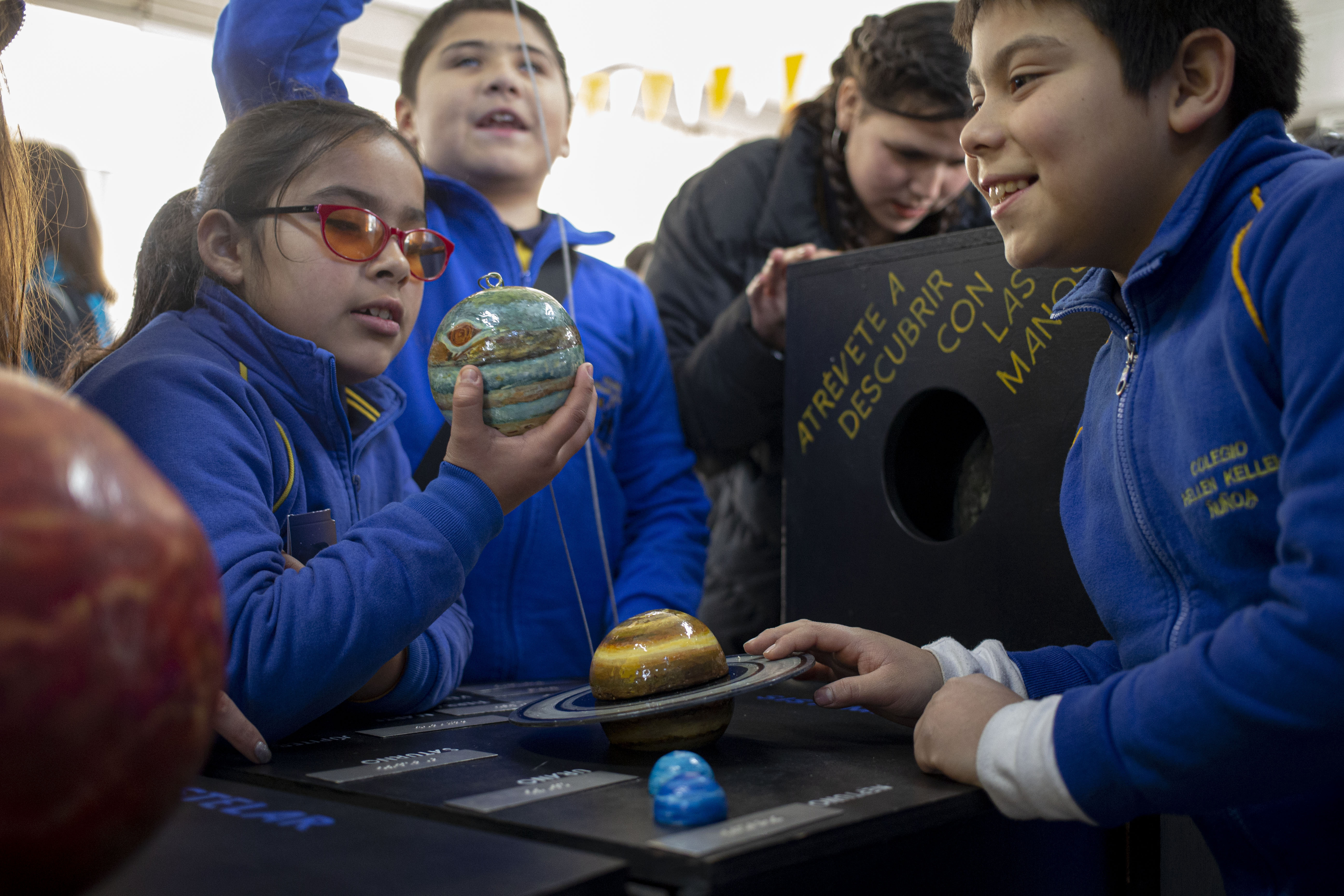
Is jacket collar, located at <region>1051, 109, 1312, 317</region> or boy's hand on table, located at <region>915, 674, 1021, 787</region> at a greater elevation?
jacket collar, located at <region>1051, 109, 1312, 317</region>

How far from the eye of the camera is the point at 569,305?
1.58 m

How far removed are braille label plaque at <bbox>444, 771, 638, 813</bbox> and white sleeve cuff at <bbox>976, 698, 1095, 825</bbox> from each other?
27cm

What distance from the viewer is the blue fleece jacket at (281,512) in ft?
3.12

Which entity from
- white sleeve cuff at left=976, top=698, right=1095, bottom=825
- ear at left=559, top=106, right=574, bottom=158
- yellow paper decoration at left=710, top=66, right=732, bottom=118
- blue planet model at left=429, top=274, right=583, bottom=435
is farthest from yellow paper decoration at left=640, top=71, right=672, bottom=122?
white sleeve cuff at left=976, top=698, right=1095, bottom=825

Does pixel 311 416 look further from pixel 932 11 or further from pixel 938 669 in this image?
pixel 932 11

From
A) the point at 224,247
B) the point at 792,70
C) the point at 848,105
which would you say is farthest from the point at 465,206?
the point at 792,70

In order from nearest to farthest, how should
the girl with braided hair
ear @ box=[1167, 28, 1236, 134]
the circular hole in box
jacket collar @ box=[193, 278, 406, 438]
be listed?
1. ear @ box=[1167, 28, 1236, 134]
2. jacket collar @ box=[193, 278, 406, 438]
3. the circular hole in box
4. the girl with braided hair

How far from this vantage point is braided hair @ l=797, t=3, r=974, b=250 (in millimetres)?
1770

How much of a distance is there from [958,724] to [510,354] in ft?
1.68

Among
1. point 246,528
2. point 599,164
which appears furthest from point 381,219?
point 599,164

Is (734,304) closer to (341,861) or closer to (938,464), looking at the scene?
(938,464)

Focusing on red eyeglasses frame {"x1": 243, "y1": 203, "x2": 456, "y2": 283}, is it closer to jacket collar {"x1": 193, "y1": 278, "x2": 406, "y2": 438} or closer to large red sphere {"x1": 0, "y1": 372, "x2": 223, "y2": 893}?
jacket collar {"x1": 193, "y1": 278, "x2": 406, "y2": 438}

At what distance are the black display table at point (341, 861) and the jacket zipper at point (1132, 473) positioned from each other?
0.53 meters

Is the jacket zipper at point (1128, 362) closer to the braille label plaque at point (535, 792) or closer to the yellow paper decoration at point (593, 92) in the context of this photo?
the braille label plaque at point (535, 792)
